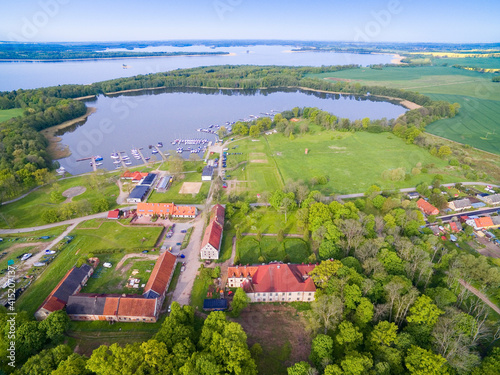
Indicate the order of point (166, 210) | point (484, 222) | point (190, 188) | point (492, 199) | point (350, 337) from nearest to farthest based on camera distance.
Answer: point (350, 337) < point (484, 222) < point (166, 210) < point (492, 199) < point (190, 188)

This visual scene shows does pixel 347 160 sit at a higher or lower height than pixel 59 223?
higher

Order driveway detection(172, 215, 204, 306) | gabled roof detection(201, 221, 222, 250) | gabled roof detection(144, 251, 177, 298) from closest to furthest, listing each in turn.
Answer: gabled roof detection(144, 251, 177, 298), driveway detection(172, 215, 204, 306), gabled roof detection(201, 221, 222, 250)

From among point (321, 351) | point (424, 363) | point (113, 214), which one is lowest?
point (113, 214)

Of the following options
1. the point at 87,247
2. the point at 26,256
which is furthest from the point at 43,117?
the point at 87,247

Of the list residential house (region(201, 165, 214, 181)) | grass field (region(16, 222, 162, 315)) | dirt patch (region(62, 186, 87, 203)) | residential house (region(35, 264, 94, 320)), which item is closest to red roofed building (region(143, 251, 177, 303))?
grass field (region(16, 222, 162, 315))

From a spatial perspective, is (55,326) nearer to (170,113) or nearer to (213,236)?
(213,236)

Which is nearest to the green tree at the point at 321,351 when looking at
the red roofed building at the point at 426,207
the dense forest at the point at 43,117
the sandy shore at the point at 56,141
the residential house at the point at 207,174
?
the red roofed building at the point at 426,207

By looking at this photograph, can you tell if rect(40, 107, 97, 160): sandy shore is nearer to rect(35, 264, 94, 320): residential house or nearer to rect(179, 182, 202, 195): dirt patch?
rect(179, 182, 202, 195): dirt patch

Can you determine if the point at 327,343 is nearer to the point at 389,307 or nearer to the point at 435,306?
the point at 389,307
